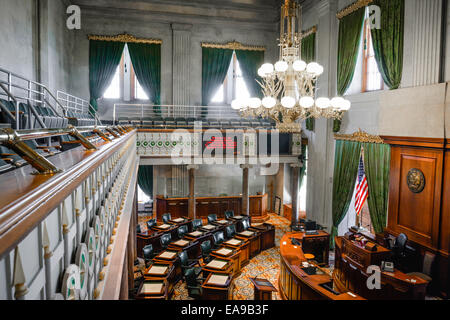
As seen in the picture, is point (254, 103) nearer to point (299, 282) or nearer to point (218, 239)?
point (299, 282)

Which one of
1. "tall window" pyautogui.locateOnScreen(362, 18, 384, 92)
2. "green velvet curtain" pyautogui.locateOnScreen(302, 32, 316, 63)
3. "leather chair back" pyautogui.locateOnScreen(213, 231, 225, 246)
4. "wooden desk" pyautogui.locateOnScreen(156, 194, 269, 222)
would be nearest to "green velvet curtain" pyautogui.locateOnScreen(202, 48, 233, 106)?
"green velvet curtain" pyautogui.locateOnScreen(302, 32, 316, 63)

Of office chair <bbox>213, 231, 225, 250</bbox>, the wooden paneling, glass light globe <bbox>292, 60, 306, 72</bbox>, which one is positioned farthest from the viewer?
office chair <bbox>213, 231, 225, 250</bbox>

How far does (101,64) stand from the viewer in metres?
12.5

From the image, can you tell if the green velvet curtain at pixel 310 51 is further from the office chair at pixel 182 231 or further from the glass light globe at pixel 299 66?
the glass light globe at pixel 299 66

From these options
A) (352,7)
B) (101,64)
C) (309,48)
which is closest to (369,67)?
(352,7)

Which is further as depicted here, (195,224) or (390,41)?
(195,224)

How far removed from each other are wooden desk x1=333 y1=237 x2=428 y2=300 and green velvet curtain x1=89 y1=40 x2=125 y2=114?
10.5m

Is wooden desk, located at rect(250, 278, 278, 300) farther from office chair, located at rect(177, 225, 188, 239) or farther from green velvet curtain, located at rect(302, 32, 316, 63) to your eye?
green velvet curtain, located at rect(302, 32, 316, 63)

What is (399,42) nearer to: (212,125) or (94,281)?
(212,125)

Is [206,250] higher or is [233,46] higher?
[233,46]

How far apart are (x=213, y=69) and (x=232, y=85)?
3.91ft

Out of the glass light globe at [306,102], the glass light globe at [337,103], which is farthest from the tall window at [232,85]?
the glass light globe at [306,102]

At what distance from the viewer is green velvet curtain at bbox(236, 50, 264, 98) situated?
13.9 meters

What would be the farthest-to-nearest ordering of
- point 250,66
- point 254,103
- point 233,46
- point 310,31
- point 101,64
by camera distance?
point 250,66 → point 233,46 → point 101,64 → point 310,31 → point 254,103
